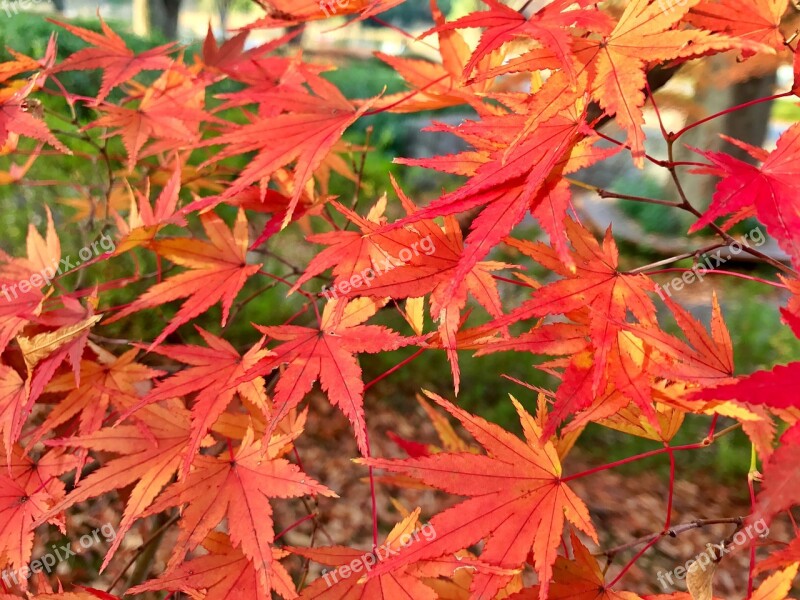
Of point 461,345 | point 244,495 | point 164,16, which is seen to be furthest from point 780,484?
point 164,16

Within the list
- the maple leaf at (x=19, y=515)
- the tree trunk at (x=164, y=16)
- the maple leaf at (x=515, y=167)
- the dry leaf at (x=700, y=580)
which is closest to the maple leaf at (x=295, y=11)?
the maple leaf at (x=515, y=167)

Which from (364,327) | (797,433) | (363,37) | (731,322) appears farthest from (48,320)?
(363,37)

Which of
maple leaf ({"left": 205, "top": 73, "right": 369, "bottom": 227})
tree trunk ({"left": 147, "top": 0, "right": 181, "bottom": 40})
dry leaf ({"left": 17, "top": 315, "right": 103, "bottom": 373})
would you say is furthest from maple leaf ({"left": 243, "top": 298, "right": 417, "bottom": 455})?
tree trunk ({"left": 147, "top": 0, "right": 181, "bottom": 40})

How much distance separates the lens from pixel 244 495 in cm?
59

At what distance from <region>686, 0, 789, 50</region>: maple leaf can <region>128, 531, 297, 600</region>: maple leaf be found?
69cm

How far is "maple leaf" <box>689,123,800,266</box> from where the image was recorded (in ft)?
1.49

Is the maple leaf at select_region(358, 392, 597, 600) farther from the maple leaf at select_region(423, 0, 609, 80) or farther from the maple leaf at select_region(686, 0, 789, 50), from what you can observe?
the maple leaf at select_region(686, 0, 789, 50)

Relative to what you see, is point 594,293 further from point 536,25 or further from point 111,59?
point 111,59

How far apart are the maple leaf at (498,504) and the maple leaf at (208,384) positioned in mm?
171

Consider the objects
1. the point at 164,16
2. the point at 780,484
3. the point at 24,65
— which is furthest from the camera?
the point at 164,16

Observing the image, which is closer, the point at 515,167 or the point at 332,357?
the point at 515,167

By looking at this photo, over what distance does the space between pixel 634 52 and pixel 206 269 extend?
522 millimetres

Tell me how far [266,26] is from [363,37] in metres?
20.2

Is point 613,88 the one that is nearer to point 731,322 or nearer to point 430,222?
point 430,222
